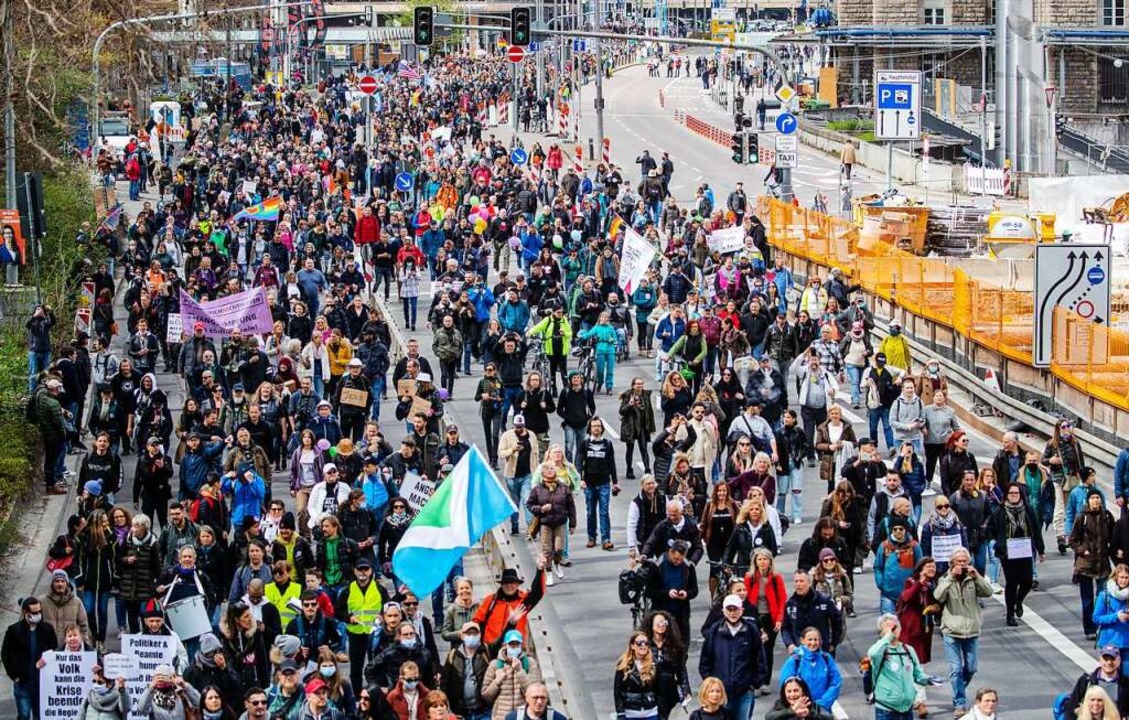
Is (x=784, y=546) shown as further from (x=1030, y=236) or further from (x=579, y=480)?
(x=1030, y=236)

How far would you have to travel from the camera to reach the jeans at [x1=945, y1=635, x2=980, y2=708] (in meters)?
16.6

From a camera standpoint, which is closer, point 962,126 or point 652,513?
point 652,513

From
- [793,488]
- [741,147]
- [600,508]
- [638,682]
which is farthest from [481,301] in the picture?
[741,147]

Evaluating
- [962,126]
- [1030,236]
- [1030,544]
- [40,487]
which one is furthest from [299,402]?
[962,126]

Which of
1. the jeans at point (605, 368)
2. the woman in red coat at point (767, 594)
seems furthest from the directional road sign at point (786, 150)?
the woman in red coat at point (767, 594)

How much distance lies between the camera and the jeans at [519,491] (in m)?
22.0

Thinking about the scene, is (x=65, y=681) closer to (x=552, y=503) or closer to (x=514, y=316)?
(x=552, y=503)

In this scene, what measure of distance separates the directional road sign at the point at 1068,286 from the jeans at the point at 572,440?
269 inches

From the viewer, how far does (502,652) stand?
1498 centimetres

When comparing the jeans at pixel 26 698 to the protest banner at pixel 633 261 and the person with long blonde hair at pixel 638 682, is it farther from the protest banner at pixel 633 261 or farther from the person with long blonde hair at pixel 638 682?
the protest banner at pixel 633 261

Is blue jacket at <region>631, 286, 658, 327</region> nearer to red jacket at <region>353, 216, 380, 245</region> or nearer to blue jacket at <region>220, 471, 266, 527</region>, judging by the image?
red jacket at <region>353, 216, 380, 245</region>

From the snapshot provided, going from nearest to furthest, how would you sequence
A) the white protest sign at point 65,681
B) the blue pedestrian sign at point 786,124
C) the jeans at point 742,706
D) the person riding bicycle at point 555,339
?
the jeans at point 742,706, the white protest sign at point 65,681, the person riding bicycle at point 555,339, the blue pedestrian sign at point 786,124

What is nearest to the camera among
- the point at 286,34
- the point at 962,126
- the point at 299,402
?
the point at 299,402

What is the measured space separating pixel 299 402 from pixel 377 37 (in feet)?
449
